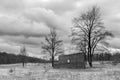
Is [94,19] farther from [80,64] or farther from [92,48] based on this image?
[80,64]

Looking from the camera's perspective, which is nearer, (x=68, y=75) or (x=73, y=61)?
(x=68, y=75)

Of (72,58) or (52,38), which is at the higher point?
(52,38)

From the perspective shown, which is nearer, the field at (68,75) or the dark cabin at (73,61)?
the field at (68,75)

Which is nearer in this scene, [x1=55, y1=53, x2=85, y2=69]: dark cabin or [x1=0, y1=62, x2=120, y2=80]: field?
→ [x1=0, y1=62, x2=120, y2=80]: field

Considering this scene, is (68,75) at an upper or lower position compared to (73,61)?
lower

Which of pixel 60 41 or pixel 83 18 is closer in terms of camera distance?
pixel 83 18

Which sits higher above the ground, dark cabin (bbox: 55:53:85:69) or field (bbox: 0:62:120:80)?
dark cabin (bbox: 55:53:85:69)

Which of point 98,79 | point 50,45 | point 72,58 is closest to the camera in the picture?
point 98,79

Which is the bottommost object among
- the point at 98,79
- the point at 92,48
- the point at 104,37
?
the point at 98,79

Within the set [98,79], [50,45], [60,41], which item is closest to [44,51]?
[50,45]

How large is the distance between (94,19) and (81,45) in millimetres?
6049

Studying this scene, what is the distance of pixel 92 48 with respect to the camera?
32781mm

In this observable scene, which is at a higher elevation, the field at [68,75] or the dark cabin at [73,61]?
the dark cabin at [73,61]

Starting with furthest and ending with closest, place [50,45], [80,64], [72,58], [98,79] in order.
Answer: [50,45], [72,58], [80,64], [98,79]
